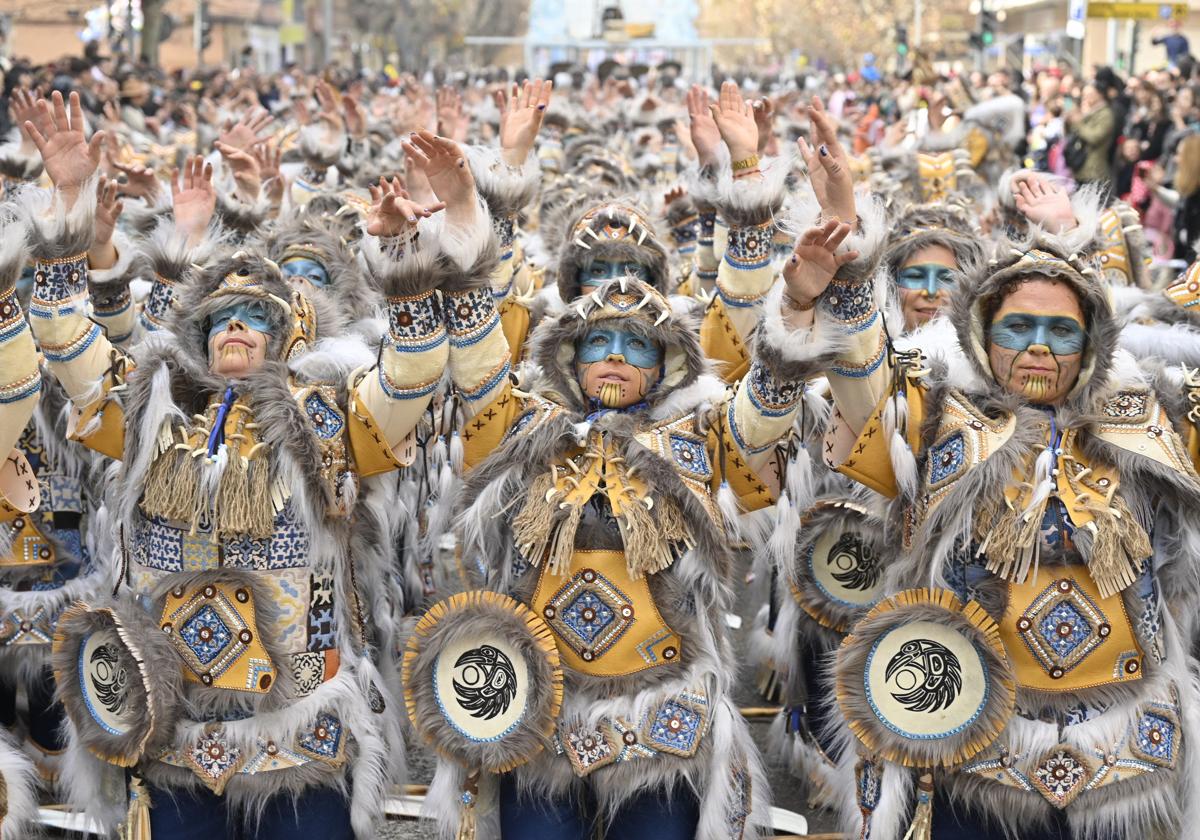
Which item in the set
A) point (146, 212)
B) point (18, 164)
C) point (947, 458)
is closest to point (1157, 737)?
point (947, 458)

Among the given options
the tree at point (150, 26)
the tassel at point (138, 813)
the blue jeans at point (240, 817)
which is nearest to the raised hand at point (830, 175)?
the blue jeans at point (240, 817)

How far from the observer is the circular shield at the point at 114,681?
11.5ft

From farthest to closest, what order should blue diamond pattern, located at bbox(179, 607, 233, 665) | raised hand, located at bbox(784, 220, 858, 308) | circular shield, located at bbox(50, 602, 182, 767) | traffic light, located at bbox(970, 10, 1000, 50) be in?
1. traffic light, located at bbox(970, 10, 1000, 50)
2. blue diamond pattern, located at bbox(179, 607, 233, 665)
3. circular shield, located at bbox(50, 602, 182, 767)
4. raised hand, located at bbox(784, 220, 858, 308)

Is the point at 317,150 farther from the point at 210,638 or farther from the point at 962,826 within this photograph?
the point at 962,826

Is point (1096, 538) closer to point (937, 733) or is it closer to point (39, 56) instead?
point (937, 733)

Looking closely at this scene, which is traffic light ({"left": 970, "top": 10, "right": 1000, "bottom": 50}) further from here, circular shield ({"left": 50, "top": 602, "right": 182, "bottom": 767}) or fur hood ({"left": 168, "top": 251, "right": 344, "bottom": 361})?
circular shield ({"left": 50, "top": 602, "right": 182, "bottom": 767})

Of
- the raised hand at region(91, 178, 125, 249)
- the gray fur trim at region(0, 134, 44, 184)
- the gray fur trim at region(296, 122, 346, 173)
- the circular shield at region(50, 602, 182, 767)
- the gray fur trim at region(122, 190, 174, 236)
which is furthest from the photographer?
the gray fur trim at region(296, 122, 346, 173)

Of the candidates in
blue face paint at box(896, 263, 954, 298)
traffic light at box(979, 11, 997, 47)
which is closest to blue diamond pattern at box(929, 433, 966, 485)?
blue face paint at box(896, 263, 954, 298)

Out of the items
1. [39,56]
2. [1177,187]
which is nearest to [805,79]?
[1177,187]

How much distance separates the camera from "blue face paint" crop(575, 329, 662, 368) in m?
3.67

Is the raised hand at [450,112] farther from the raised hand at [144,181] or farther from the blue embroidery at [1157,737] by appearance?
the blue embroidery at [1157,737]

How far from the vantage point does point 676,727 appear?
3.48m

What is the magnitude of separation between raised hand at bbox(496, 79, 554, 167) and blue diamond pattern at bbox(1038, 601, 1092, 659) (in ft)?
6.95

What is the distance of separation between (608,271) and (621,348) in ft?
4.70
